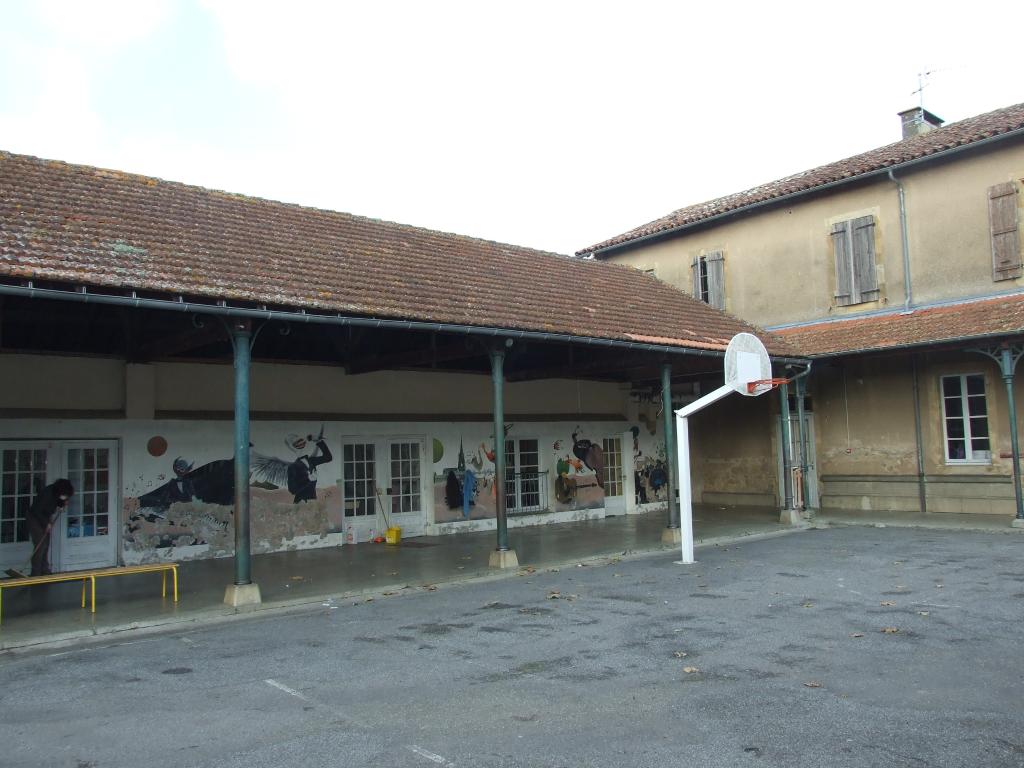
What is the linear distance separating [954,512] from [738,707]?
11947mm

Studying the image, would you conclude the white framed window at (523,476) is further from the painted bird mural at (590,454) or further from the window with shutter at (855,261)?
the window with shutter at (855,261)

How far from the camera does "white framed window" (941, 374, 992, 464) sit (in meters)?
14.4

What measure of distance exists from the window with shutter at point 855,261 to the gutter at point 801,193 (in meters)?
0.83

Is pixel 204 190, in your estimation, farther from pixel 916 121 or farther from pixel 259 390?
pixel 916 121

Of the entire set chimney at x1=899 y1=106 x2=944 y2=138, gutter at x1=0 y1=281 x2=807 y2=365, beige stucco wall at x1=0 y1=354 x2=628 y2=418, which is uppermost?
chimney at x1=899 y1=106 x2=944 y2=138

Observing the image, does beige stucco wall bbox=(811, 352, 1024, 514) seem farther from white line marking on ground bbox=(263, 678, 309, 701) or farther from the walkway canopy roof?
white line marking on ground bbox=(263, 678, 309, 701)

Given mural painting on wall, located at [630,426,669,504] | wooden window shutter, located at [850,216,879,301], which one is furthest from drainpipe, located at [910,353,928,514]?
mural painting on wall, located at [630,426,669,504]

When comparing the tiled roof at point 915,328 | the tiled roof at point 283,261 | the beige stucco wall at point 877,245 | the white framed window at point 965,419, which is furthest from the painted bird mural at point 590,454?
the white framed window at point 965,419

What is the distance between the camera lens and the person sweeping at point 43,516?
9.46m

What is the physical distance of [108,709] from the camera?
16.8 ft

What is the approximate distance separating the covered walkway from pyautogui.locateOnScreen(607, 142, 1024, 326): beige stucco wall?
512 centimetres

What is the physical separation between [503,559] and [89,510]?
572cm

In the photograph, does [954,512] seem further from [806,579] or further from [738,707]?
[738,707]

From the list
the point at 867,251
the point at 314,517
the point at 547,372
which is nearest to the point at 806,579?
the point at 547,372
